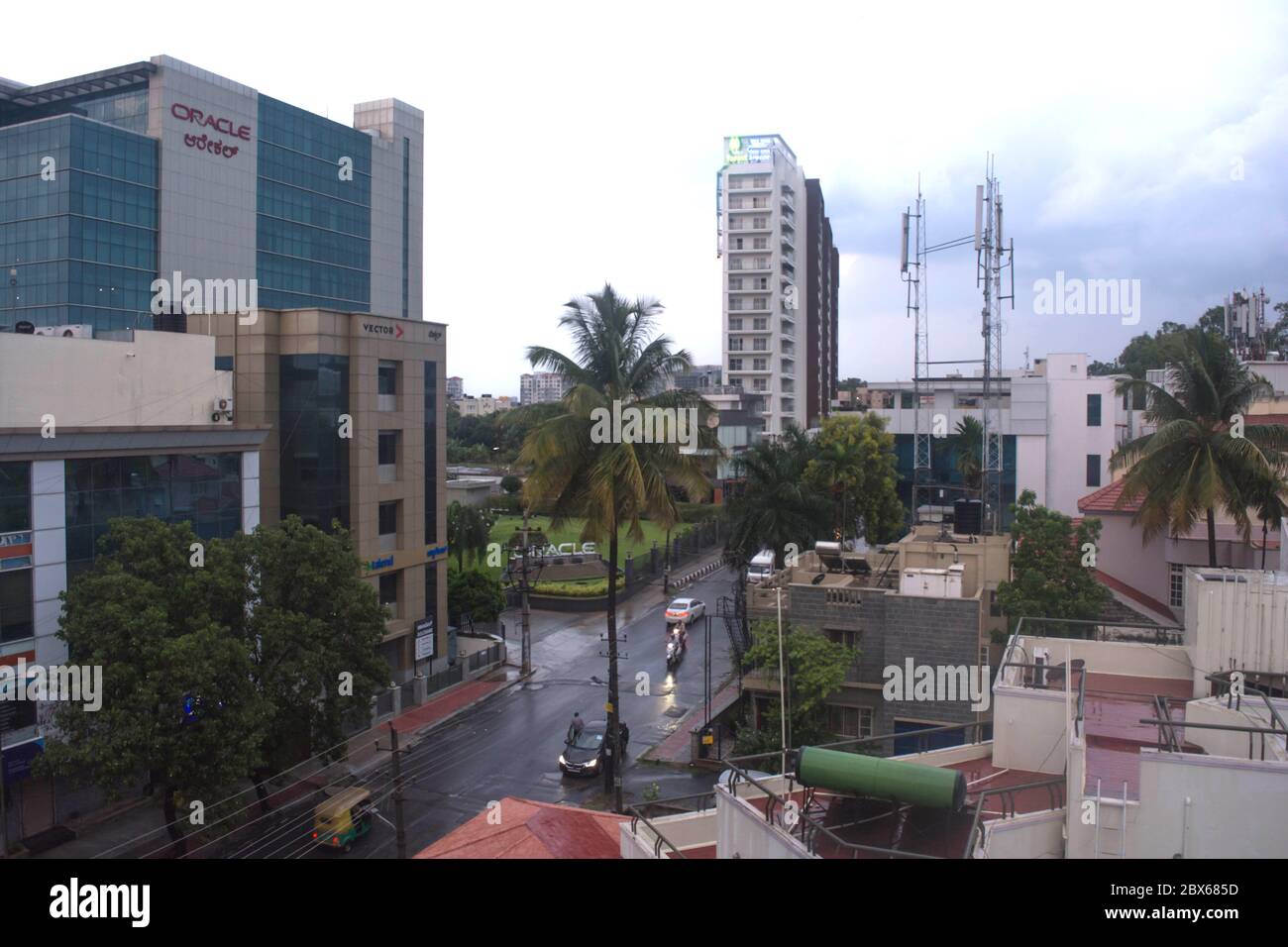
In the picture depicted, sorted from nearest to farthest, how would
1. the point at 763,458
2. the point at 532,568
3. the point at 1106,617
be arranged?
the point at 1106,617
the point at 763,458
the point at 532,568

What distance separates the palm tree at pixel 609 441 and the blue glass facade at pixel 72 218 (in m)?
54.0

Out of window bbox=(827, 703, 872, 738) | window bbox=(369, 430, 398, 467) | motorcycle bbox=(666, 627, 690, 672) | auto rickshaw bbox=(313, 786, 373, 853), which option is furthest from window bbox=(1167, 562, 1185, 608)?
window bbox=(369, 430, 398, 467)

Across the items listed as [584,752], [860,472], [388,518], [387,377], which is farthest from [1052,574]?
[387,377]

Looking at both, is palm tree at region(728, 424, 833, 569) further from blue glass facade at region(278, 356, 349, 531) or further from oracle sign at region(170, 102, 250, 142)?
oracle sign at region(170, 102, 250, 142)

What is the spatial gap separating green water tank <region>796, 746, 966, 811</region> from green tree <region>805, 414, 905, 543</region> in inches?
1173

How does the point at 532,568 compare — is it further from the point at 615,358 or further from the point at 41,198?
the point at 41,198

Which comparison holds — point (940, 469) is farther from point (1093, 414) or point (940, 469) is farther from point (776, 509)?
point (776, 509)

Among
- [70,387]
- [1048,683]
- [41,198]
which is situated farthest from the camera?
[41,198]

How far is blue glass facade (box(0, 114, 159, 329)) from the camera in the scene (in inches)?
2403

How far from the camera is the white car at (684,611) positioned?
1689 inches

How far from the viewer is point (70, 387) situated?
75.4ft

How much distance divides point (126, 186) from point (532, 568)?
130 feet
